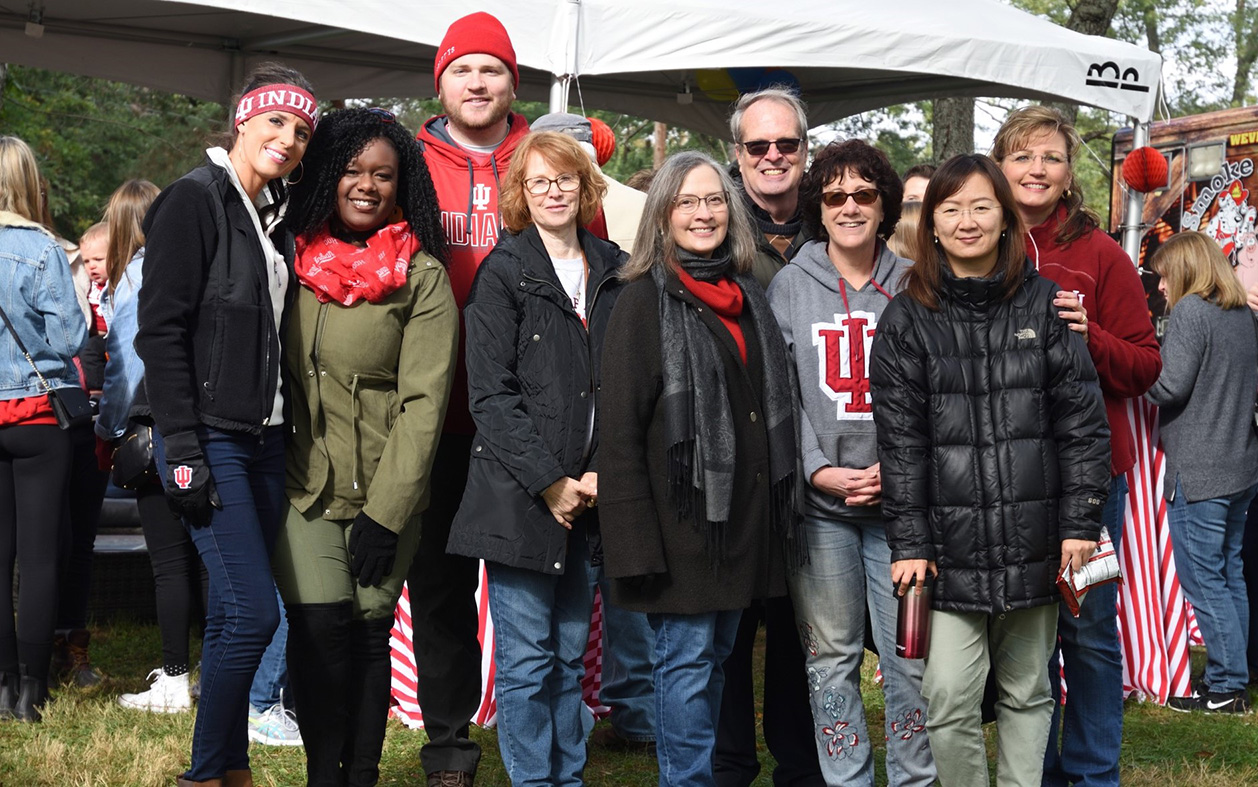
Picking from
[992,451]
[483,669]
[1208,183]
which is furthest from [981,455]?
[1208,183]

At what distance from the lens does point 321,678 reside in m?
3.31

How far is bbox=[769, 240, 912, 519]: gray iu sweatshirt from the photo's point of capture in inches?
134

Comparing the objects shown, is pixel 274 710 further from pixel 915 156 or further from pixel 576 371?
pixel 915 156

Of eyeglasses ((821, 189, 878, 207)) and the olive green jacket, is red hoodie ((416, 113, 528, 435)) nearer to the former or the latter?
the olive green jacket

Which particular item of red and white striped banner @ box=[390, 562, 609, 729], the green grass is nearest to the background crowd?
the green grass

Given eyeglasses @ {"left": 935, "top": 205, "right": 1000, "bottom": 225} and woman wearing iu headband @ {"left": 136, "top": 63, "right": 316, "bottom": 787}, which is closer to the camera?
woman wearing iu headband @ {"left": 136, "top": 63, "right": 316, "bottom": 787}

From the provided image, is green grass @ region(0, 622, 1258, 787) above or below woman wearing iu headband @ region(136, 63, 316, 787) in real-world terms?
below

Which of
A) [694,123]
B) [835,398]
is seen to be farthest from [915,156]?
[835,398]

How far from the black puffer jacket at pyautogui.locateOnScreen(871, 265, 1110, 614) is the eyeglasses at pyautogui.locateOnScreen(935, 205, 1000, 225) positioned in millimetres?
171

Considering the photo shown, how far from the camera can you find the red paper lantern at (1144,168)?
707 cm

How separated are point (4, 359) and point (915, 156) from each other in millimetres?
16873

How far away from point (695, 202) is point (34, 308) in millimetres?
2749

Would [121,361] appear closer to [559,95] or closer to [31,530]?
[31,530]

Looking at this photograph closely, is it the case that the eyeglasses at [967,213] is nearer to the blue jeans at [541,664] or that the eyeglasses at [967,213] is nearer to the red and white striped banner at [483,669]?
the blue jeans at [541,664]
